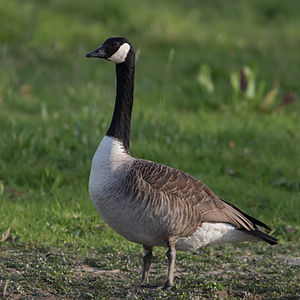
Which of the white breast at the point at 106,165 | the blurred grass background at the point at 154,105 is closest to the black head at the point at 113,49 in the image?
the white breast at the point at 106,165

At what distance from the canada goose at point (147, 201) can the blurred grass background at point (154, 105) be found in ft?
5.34

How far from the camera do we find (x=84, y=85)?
11.0 meters

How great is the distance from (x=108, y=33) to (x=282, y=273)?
9.02m

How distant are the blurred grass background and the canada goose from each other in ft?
5.34

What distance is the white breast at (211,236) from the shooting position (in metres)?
5.28

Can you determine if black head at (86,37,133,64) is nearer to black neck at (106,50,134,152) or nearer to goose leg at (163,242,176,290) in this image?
black neck at (106,50,134,152)

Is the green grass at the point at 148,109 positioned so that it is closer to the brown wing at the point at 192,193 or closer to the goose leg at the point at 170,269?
the goose leg at the point at 170,269

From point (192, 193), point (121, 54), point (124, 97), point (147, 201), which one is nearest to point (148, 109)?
point (124, 97)

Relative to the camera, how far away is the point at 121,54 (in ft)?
17.8

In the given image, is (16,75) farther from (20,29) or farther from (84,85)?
(20,29)

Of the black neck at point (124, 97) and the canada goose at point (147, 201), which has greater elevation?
the black neck at point (124, 97)

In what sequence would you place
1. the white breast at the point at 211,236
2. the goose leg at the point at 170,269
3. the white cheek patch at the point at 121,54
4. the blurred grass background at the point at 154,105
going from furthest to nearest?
the blurred grass background at the point at 154,105 < the white cheek patch at the point at 121,54 < the white breast at the point at 211,236 < the goose leg at the point at 170,269

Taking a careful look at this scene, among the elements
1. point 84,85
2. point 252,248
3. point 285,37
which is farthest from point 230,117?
point 285,37

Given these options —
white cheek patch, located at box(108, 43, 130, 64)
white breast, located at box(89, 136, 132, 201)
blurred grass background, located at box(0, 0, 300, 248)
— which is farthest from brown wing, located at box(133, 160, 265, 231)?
blurred grass background, located at box(0, 0, 300, 248)
